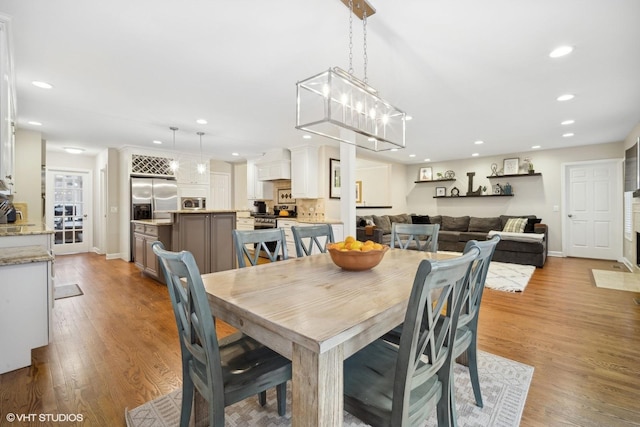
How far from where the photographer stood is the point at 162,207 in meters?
6.38

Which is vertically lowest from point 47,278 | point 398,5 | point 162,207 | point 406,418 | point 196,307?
point 406,418

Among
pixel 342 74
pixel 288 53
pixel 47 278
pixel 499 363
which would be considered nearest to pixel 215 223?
pixel 47 278

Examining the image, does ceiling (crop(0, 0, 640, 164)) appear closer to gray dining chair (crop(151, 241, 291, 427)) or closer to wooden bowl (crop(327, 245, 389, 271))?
wooden bowl (crop(327, 245, 389, 271))

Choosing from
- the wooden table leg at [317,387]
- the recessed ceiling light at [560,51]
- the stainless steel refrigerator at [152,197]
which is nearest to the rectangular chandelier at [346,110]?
the wooden table leg at [317,387]

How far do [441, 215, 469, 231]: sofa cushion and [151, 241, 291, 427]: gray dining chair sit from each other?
7046 mm

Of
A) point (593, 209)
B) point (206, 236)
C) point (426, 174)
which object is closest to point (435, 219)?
point (426, 174)

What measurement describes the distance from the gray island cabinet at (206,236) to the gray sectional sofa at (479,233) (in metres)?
2.92

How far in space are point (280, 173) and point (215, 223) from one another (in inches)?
89.8

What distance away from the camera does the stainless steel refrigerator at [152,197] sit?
6.04 metres

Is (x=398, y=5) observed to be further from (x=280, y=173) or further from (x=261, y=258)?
(x=261, y=258)

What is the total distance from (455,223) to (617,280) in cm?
329

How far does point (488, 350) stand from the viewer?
2.42 metres

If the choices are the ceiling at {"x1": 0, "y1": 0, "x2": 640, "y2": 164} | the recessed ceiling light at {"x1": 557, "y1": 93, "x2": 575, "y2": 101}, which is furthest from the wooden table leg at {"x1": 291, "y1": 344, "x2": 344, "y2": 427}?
the recessed ceiling light at {"x1": 557, "y1": 93, "x2": 575, "y2": 101}

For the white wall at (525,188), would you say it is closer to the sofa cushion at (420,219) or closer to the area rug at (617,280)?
the sofa cushion at (420,219)
